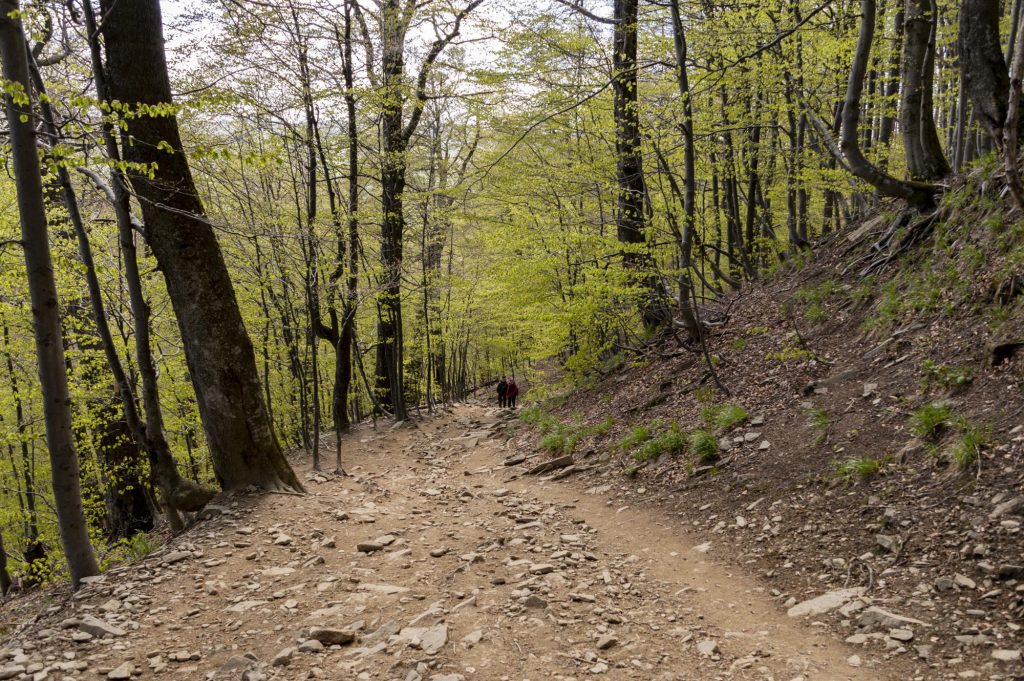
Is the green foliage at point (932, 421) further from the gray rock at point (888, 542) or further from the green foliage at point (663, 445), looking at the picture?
the green foliage at point (663, 445)

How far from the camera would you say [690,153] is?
328 inches

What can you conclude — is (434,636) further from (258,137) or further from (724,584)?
(258,137)

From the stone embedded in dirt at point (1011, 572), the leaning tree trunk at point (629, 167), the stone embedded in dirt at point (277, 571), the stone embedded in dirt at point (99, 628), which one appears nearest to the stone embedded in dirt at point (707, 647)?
the stone embedded in dirt at point (1011, 572)

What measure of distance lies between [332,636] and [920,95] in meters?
9.78

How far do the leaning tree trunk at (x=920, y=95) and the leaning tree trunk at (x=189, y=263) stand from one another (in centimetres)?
939

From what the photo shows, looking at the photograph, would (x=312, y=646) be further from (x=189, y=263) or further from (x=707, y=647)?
(x=189, y=263)

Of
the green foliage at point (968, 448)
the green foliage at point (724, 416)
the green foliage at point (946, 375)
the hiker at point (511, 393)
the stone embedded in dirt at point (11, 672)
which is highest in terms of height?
the green foliage at point (946, 375)

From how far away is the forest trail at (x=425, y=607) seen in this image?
139 inches

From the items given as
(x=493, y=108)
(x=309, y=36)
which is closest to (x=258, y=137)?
(x=309, y=36)

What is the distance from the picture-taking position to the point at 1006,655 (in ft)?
9.73

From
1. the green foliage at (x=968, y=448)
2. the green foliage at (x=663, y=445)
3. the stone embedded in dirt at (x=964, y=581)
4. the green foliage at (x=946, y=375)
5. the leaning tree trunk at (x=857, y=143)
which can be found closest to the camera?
the stone embedded in dirt at (x=964, y=581)

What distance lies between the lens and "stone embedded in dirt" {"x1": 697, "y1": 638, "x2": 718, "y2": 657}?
11.6 feet

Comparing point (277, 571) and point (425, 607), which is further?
point (277, 571)

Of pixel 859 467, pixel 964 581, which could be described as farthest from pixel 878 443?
pixel 964 581
